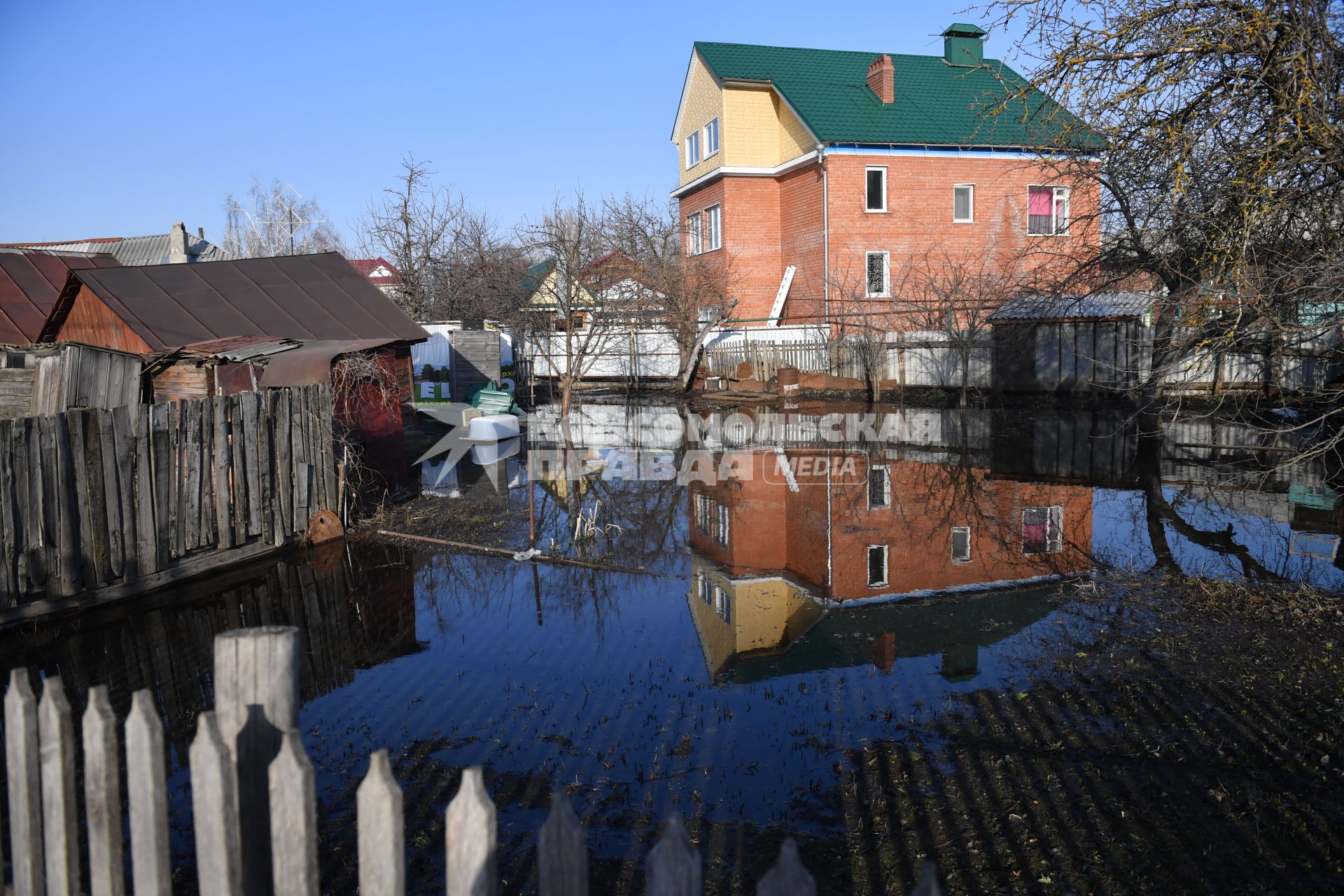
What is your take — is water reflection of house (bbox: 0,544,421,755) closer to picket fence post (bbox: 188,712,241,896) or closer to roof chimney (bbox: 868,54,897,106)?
picket fence post (bbox: 188,712,241,896)

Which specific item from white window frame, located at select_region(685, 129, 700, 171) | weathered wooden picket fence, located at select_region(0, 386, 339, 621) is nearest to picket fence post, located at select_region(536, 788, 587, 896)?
weathered wooden picket fence, located at select_region(0, 386, 339, 621)

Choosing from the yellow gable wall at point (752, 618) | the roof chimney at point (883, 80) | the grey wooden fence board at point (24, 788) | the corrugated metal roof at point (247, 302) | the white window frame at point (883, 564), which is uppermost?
the roof chimney at point (883, 80)

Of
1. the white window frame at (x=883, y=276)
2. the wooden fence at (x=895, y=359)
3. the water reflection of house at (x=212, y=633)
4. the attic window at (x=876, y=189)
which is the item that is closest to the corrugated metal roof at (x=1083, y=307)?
the wooden fence at (x=895, y=359)

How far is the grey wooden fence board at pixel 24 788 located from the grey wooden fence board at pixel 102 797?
0.20m

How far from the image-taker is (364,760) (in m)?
4.86

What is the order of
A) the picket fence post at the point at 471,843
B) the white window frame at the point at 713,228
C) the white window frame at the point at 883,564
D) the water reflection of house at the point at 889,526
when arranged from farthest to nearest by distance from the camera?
the white window frame at the point at 713,228, the water reflection of house at the point at 889,526, the white window frame at the point at 883,564, the picket fence post at the point at 471,843

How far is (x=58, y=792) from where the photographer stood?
2305 mm

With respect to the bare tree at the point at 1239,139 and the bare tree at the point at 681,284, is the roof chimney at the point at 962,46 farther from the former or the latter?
the bare tree at the point at 1239,139

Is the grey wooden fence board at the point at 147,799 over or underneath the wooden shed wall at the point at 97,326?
underneath

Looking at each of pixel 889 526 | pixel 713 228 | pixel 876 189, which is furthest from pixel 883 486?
pixel 713 228

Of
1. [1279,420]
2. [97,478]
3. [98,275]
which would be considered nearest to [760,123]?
[1279,420]

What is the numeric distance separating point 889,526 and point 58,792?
9.11m

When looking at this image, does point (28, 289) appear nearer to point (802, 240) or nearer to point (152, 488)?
point (152, 488)

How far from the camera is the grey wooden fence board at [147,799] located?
2.07 metres
